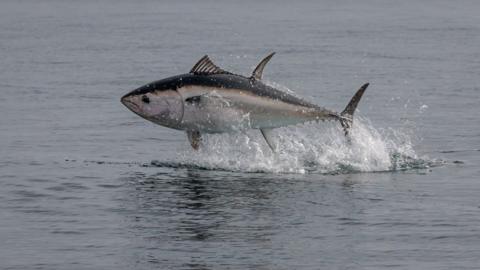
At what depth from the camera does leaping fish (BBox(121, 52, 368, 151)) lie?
19.2 m

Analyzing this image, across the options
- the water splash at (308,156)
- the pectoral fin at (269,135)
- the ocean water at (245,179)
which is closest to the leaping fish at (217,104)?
the pectoral fin at (269,135)

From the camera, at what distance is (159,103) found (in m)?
19.3

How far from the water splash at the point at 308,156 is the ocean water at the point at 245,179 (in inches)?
1.4

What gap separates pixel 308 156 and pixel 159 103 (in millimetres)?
3517

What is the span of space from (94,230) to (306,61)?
29638 millimetres

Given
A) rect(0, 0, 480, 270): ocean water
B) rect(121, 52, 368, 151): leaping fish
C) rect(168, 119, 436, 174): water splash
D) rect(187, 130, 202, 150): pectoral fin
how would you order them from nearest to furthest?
rect(0, 0, 480, 270): ocean water → rect(121, 52, 368, 151): leaping fish → rect(187, 130, 202, 150): pectoral fin → rect(168, 119, 436, 174): water splash

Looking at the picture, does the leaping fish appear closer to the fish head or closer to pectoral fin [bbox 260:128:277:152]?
the fish head

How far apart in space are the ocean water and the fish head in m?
0.94

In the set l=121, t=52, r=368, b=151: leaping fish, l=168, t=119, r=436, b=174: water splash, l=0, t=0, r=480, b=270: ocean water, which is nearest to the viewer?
l=0, t=0, r=480, b=270: ocean water

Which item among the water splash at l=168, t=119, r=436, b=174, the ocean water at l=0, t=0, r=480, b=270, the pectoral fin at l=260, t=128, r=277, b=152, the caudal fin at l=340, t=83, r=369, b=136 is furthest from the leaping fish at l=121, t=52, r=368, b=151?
the water splash at l=168, t=119, r=436, b=174

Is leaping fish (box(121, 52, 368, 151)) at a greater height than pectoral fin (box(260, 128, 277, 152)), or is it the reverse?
leaping fish (box(121, 52, 368, 151))

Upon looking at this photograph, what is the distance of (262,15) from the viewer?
313ft

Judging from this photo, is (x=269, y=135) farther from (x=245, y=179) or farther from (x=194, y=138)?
(x=194, y=138)

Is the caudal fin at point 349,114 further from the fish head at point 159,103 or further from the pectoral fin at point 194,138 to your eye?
the fish head at point 159,103
